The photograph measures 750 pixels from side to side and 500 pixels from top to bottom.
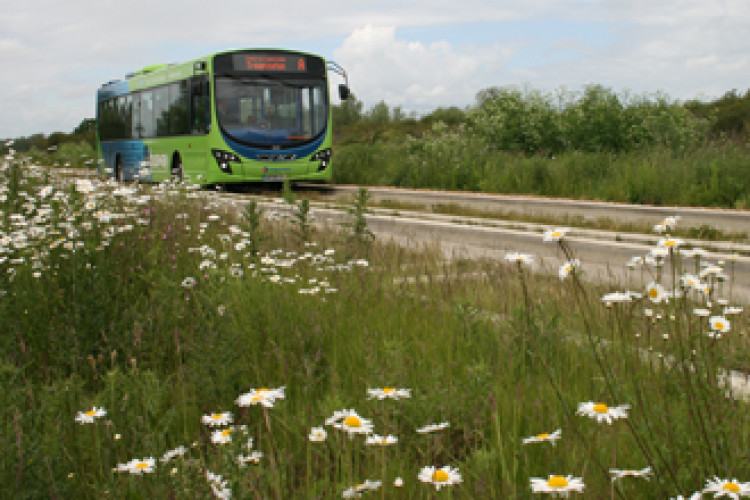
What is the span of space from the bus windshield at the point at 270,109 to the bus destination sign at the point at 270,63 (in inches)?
10.0

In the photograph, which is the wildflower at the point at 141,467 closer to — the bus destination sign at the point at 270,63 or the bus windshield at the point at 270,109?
the bus windshield at the point at 270,109

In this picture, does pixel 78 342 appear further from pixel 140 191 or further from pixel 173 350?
pixel 140 191

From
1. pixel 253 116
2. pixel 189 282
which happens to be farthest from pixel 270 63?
pixel 189 282

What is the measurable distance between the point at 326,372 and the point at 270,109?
15.5 meters

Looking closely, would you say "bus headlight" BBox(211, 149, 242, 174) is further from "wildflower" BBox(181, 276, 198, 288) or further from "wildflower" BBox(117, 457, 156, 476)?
"wildflower" BBox(117, 457, 156, 476)

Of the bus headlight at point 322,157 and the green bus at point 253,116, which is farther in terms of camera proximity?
the bus headlight at point 322,157

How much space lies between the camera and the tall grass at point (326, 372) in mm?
2334

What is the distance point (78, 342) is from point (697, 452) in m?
3.21

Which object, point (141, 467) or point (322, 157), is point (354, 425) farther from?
point (322, 157)

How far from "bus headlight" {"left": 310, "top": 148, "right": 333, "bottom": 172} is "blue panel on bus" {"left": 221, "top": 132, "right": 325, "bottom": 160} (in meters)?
0.16

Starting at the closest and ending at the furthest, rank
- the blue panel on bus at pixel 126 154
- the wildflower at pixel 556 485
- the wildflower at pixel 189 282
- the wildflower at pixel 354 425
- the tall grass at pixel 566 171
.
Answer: the wildflower at pixel 556 485, the wildflower at pixel 354 425, the wildflower at pixel 189 282, the tall grass at pixel 566 171, the blue panel on bus at pixel 126 154

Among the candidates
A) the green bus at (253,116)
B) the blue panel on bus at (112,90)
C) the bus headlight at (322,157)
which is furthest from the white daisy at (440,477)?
the blue panel on bus at (112,90)

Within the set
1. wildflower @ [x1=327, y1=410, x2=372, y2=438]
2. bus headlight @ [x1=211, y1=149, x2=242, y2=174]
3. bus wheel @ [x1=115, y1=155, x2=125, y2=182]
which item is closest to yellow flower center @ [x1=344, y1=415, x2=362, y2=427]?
wildflower @ [x1=327, y1=410, x2=372, y2=438]

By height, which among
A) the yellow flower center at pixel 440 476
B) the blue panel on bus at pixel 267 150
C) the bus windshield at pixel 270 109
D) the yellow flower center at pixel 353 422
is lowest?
the yellow flower center at pixel 440 476
